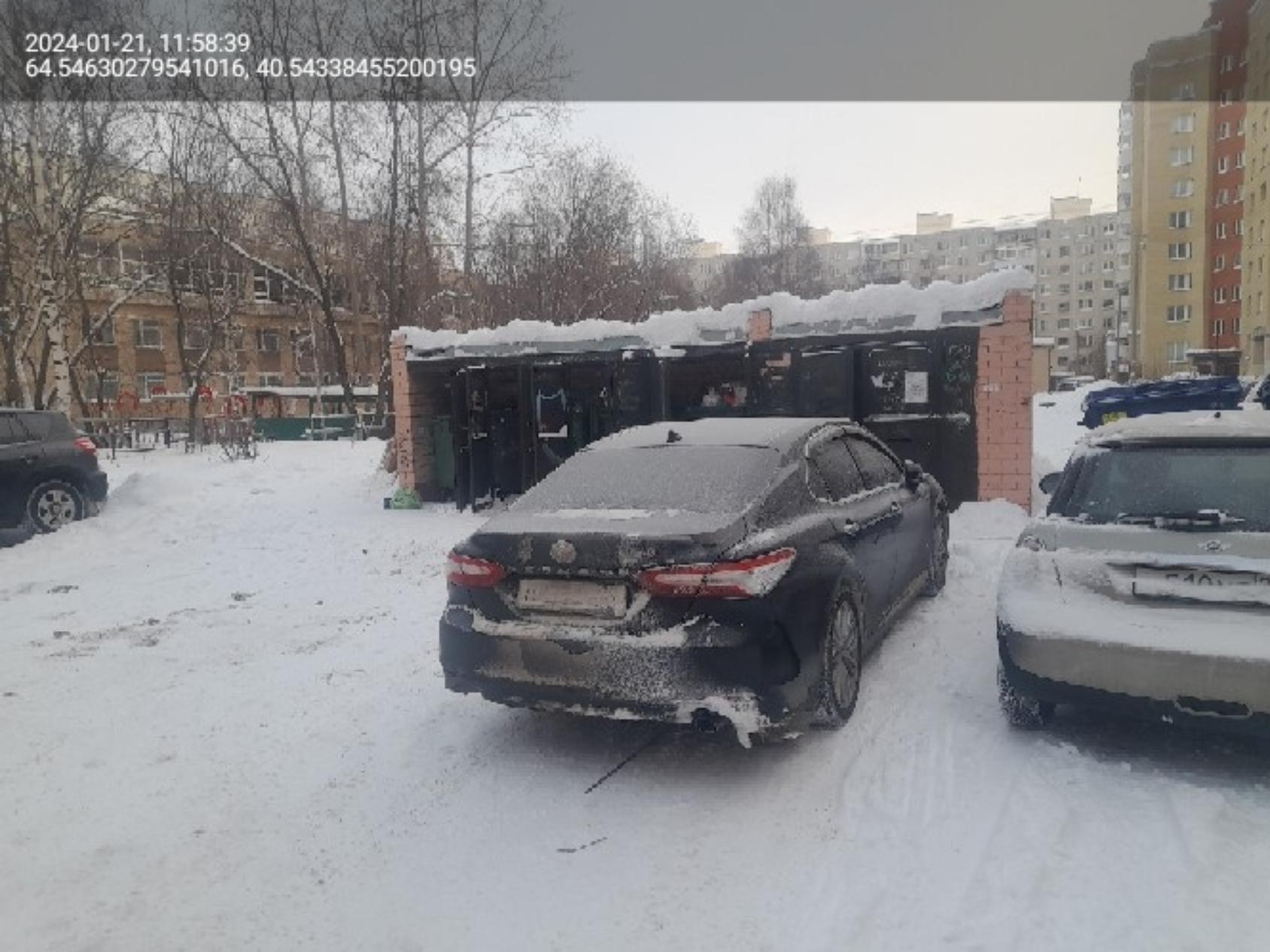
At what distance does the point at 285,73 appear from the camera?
19266 millimetres

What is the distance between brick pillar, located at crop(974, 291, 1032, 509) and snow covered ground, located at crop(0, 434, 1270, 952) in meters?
4.28

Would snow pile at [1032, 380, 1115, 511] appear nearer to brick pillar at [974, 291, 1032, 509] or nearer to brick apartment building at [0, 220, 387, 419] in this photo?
brick pillar at [974, 291, 1032, 509]

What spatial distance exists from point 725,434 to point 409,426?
846 centimetres

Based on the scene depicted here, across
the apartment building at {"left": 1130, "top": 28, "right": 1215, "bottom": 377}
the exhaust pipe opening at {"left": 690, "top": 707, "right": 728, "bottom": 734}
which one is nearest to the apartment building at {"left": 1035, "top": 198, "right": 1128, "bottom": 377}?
the apartment building at {"left": 1130, "top": 28, "right": 1215, "bottom": 377}

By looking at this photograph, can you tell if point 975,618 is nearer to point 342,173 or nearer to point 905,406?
→ point 905,406

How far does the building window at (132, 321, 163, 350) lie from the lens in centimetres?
4544

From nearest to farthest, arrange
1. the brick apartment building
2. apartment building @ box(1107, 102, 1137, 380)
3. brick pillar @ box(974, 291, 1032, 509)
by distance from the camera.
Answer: brick pillar @ box(974, 291, 1032, 509), the brick apartment building, apartment building @ box(1107, 102, 1137, 380)

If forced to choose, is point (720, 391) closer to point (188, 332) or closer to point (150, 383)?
point (188, 332)

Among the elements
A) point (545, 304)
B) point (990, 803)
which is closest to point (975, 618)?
point (990, 803)

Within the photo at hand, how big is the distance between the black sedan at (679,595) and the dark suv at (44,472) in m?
9.14

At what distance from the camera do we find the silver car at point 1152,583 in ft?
10.2

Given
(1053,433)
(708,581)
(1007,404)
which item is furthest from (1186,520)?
(1053,433)

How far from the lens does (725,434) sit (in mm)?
4492

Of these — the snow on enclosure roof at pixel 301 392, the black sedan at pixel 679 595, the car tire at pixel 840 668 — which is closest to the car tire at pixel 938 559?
the black sedan at pixel 679 595
